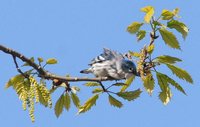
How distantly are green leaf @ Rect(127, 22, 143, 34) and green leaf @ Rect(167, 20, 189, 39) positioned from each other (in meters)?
0.30

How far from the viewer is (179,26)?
5.05 m

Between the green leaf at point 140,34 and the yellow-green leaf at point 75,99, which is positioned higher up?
the green leaf at point 140,34

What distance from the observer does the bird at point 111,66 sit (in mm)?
4875

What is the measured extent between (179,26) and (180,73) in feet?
1.59

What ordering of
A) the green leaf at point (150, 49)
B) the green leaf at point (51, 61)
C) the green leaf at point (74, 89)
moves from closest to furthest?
the green leaf at point (51, 61), the green leaf at point (150, 49), the green leaf at point (74, 89)

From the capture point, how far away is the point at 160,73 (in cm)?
500

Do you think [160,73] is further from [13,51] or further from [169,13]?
[13,51]

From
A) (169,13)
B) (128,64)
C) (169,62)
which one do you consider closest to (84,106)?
(128,64)

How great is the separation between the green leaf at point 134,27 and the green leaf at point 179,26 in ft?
0.97

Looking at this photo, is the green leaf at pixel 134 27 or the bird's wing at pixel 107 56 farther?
the bird's wing at pixel 107 56

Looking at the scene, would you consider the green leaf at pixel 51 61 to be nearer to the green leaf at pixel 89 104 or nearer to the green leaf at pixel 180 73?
the green leaf at pixel 89 104

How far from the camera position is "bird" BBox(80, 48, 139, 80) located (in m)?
4.88

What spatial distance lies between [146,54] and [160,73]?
0.29 m

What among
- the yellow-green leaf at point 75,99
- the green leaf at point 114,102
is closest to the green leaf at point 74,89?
the yellow-green leaf at point 75,99
